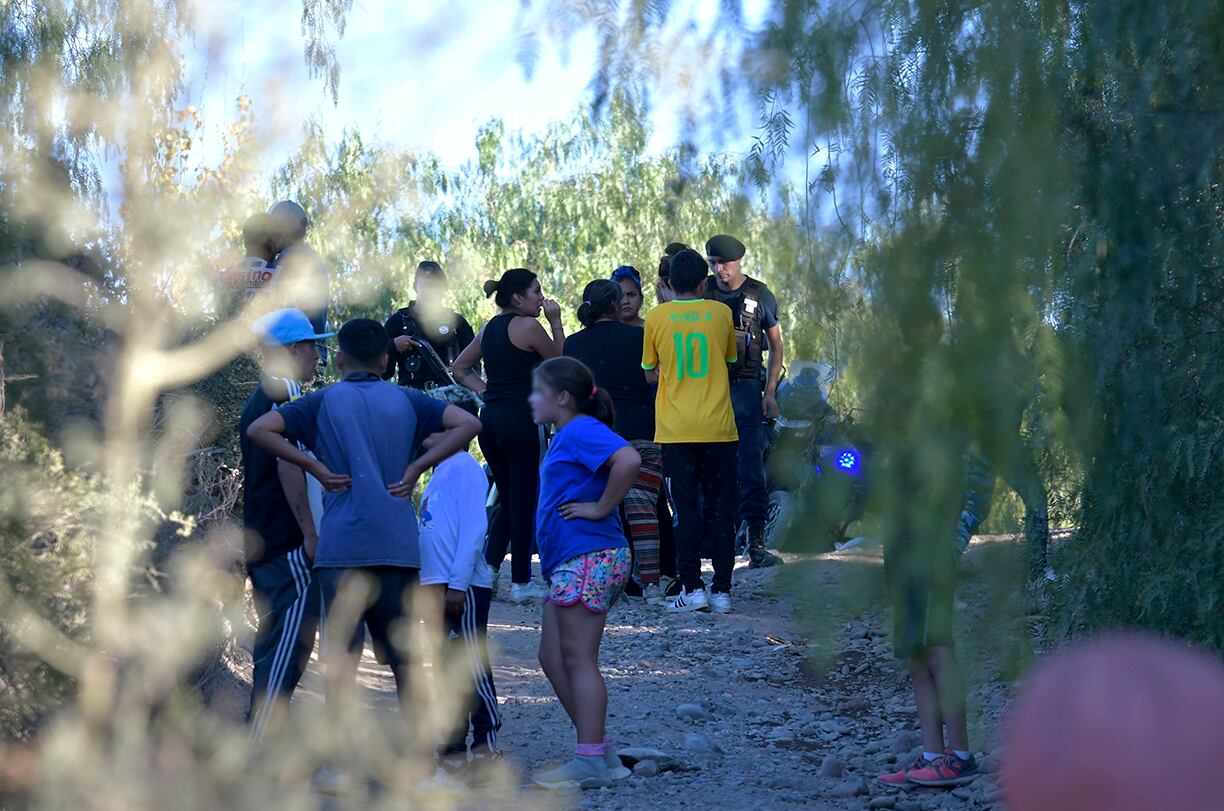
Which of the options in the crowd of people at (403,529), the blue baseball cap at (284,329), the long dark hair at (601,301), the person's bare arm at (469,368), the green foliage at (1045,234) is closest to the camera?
the green foliage at (1045,234)

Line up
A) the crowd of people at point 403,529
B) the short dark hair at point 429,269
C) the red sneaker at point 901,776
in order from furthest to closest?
the short dark hair at point 429,269, the red sneaker at point 901,776, the crowd of people at point 403,529

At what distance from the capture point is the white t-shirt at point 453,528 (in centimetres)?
584

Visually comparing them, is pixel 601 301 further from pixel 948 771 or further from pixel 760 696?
pixel 948 771

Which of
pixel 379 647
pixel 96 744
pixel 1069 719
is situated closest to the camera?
pixel 1069 719

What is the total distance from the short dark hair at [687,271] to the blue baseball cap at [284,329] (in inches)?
132

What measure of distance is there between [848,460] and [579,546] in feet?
9.44

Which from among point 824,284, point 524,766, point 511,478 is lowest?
point 524,766

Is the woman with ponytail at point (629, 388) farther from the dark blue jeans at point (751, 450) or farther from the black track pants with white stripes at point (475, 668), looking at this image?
the black track pants with white stripes at point (475, 668)

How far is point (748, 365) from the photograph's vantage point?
33.7 feet

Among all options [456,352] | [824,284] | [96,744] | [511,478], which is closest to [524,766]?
[96,744]

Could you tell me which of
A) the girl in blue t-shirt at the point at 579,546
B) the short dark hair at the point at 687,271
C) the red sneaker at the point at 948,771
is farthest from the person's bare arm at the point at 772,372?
the red sneaker at the point at 948,771

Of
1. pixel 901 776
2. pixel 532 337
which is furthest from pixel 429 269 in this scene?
pixel 901 776

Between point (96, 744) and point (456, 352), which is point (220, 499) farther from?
point (456, 352)

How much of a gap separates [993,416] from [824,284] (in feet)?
1.50
